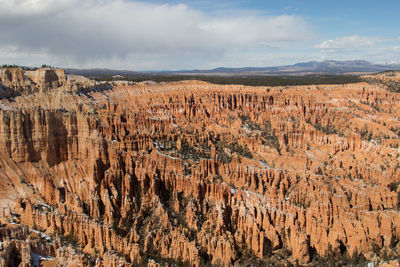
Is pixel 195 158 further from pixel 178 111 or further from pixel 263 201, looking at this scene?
pixel 178 111

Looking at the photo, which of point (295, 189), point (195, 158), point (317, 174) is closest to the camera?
point (295, 189)

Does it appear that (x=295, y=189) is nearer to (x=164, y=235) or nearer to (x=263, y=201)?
(x=263, y=201)

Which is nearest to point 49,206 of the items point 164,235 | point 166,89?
point 164,235

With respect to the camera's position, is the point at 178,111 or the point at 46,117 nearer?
the point at 46,117

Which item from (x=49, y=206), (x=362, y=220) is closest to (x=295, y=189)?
(x=362, y=220)

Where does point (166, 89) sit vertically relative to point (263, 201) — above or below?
above

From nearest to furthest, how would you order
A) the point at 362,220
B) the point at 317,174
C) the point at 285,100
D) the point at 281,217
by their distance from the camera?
the point at 362,220, the point at 281,217, the point at 317,174, the point at 285,100

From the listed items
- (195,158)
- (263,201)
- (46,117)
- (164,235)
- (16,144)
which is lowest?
(164,235)
